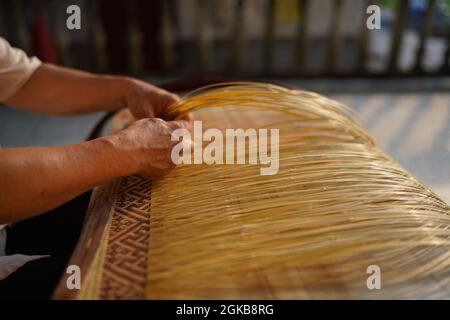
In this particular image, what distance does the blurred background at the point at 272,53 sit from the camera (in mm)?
2107

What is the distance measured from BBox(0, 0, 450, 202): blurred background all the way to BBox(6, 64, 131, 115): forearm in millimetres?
964

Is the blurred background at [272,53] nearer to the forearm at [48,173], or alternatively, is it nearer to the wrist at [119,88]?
the wrist at [119,88]

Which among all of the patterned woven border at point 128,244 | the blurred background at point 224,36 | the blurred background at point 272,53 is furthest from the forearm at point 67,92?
the blurred background at point 224,36

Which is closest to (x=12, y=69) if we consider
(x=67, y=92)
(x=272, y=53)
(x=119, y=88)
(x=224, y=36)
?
(x=67, y=92)

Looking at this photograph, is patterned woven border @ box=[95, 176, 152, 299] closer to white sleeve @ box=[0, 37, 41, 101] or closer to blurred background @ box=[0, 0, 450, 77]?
white sleeve @ box=[0, 37, 41, 101]

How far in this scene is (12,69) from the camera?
1.08 m

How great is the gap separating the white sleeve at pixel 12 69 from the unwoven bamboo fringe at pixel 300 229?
0.41 meters

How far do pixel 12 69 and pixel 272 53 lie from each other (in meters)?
2.13

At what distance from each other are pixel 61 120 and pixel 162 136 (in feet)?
5.22

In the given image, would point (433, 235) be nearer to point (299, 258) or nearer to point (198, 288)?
point (299, 258)

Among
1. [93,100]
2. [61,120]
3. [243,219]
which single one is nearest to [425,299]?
[243,219]

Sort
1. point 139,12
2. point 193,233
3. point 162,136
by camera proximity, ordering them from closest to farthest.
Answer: point 193,233 → point 162,136 → point 139,12
